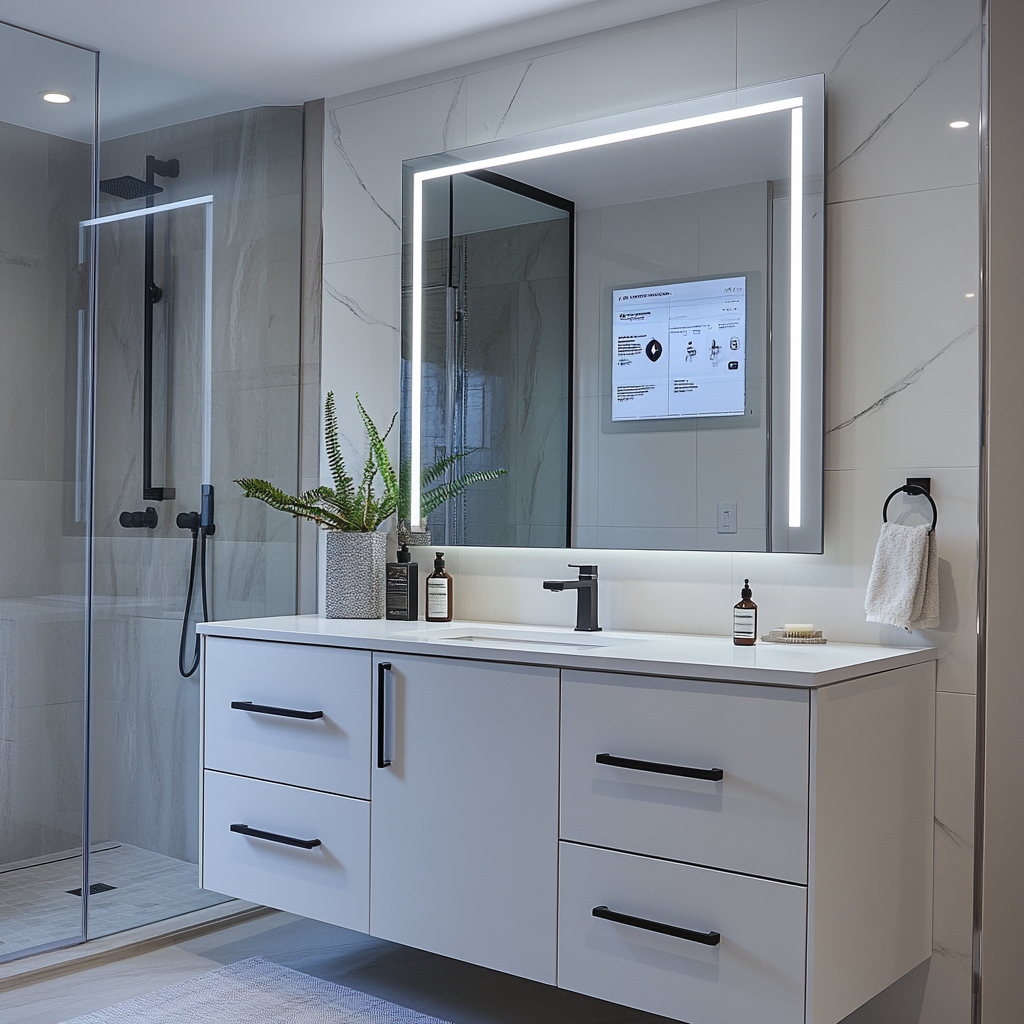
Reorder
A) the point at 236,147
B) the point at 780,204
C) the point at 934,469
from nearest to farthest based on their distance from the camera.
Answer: the point at 934,469 → the point at 780,204 → the point at 236,147

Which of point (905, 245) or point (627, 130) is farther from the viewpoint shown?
point (627, 130)

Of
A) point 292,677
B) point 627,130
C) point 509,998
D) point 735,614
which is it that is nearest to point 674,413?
point 735,614

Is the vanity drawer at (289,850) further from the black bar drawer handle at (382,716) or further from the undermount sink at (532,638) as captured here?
the undermount sink at (532,638)

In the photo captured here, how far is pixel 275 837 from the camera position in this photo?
2418 mm

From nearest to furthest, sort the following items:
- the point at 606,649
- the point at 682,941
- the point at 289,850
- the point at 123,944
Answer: the point at 682,941, the point at 606,649, the point at 289,850, the point at 123,944

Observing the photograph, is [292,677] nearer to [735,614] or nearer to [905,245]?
[735,614]

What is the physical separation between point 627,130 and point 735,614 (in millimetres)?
1135

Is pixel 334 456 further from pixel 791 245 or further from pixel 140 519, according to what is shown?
pixel 791 245

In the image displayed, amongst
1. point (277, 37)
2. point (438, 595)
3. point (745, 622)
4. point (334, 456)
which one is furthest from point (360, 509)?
point (277, 37)

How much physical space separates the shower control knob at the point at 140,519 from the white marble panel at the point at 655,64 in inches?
55.8

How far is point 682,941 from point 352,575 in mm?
1245

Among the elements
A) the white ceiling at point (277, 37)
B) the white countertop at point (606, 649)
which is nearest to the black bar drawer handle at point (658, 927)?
the white countertop at point (606, 649)

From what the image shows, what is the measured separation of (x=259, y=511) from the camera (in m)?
3.02

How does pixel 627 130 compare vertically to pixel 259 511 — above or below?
above
